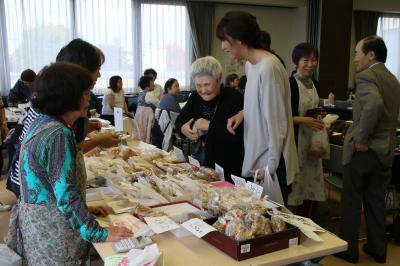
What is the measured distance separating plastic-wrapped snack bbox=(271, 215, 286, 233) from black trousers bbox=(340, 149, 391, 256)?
4.98 ft

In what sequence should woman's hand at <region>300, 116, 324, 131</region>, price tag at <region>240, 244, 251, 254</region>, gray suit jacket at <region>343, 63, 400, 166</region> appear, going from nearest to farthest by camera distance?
1. price tag at <region>240, 244, 251, 254</region>
2. gray suit jacket at <region>343, 63, 400, 166</region>
3. woman's hand at <region>300, 116, 324, 131</region>

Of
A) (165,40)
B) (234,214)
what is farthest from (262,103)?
(165,40)

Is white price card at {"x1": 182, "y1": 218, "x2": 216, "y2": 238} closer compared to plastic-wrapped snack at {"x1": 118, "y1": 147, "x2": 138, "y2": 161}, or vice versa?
white price card at {"x1": 182, "y1": 218, "x2": 216, "y2": 238}

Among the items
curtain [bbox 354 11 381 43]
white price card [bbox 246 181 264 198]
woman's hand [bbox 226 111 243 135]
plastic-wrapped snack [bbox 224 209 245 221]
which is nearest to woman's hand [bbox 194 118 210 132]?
woman's hand [bbox 226 111 243 135]

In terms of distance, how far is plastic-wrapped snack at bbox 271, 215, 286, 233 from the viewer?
1312mm

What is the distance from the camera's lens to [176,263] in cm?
122

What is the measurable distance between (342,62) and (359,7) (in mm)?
1598

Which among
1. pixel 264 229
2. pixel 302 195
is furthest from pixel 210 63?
pixel 302 195

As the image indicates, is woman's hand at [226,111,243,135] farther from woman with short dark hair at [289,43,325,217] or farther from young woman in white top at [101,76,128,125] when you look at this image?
young woman in white top at [101,76,128,125]

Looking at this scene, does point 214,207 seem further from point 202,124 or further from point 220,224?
point 202,124

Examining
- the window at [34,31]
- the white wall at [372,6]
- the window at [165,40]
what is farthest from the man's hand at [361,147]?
the white wall at [372,6]

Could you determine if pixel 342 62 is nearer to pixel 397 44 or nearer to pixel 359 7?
pixel 359 7

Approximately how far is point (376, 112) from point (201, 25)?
6478 mm

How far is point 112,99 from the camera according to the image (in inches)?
244
